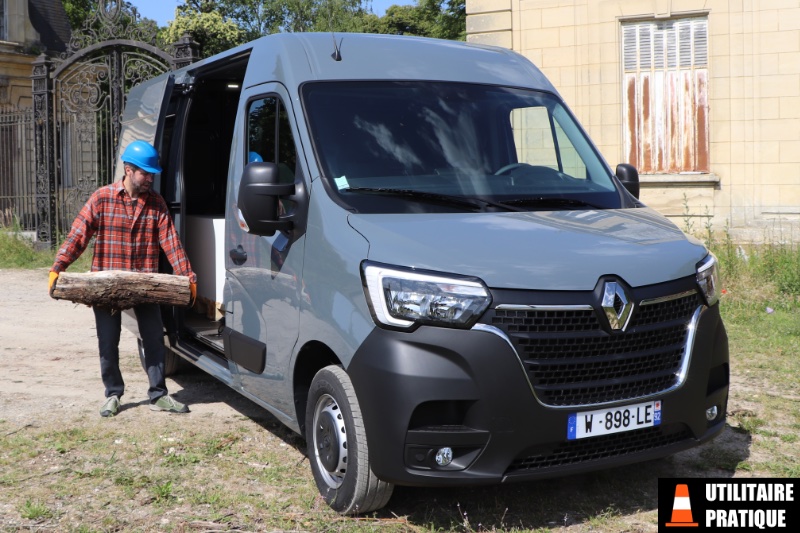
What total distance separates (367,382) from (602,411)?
1046 millimetres

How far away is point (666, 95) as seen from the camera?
1293 centimetres

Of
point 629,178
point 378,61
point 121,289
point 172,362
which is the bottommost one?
point 172,362

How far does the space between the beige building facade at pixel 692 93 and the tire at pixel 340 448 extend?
9.08 meters

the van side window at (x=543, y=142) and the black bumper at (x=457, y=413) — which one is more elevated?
the van side window at (x=543, y=142)

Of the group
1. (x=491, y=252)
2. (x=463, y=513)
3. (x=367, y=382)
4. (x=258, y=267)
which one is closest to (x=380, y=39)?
(x=258, y=267)

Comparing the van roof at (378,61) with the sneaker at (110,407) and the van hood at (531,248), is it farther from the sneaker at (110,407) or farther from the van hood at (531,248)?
the sneaker at (110,407)

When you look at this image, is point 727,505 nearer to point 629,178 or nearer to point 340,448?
point 340,448

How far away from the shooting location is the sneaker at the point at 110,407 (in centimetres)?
643

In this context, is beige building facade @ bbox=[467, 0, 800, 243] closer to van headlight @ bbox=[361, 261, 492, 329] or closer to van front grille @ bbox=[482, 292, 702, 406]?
van front grille @ bbox=[482, 292, 702, 406]

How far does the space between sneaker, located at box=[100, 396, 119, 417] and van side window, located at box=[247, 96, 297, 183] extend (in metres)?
2.11

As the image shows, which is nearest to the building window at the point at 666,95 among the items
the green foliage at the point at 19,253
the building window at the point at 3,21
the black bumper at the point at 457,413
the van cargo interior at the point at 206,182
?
the van cargo interior at the point at 206,182

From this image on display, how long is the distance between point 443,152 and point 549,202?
25.1 inches

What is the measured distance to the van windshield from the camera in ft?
15.5

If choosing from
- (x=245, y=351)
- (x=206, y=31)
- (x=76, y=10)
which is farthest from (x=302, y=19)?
(x=245, y=351)
